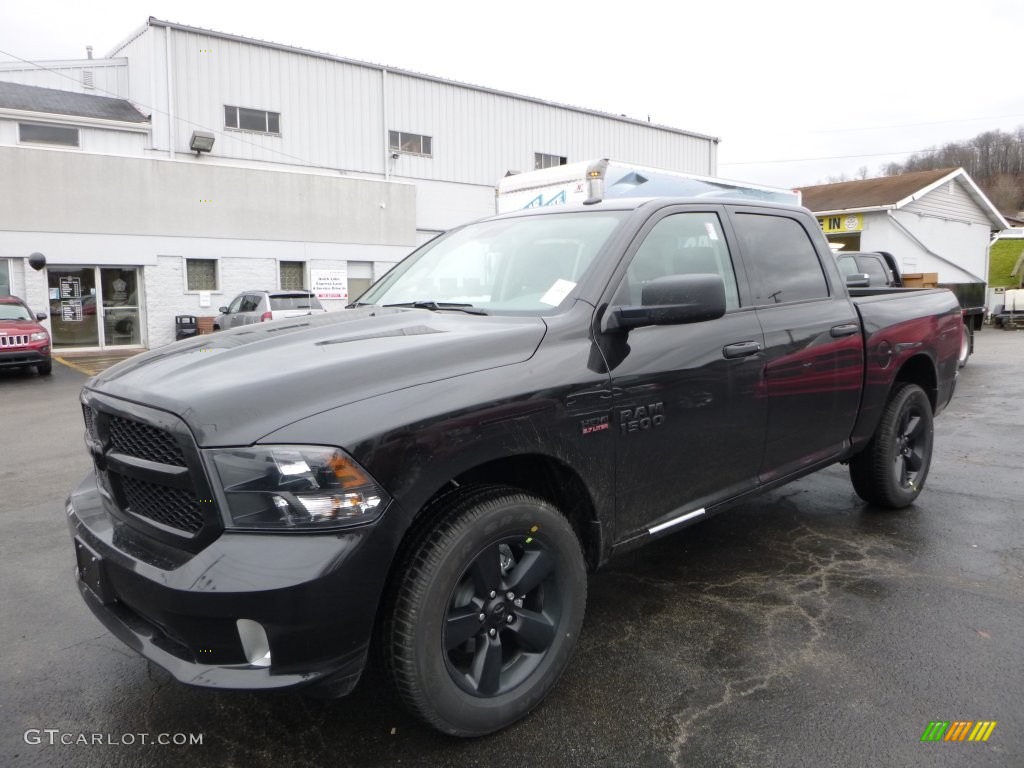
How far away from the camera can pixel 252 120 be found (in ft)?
84.5

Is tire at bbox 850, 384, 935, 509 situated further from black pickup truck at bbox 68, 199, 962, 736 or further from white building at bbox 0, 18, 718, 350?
white building at bbox 0, 18, 718, 350

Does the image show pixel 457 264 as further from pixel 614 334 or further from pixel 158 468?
pixel 158 468

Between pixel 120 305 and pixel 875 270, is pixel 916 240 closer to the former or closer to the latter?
pixel 875 270

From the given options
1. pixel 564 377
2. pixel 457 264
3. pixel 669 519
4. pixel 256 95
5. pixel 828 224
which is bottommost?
pixel 669 519

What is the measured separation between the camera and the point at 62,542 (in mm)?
4750

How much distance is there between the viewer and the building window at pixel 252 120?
25203 millimetres

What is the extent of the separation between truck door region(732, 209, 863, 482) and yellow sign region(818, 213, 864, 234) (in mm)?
26502

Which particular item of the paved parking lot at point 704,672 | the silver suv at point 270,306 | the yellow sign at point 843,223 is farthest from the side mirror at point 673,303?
the yellow sign at point 843,223

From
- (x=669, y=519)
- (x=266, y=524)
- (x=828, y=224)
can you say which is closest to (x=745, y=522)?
(x=669, y=519)

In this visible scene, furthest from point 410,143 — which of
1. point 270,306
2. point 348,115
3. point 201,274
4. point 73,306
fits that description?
point 270,306

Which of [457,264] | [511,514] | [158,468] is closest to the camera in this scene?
[158,468]

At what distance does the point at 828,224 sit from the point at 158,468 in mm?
30417

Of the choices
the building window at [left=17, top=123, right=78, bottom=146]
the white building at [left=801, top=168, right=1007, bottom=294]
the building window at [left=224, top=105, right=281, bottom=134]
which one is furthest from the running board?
the building window at [left=17, top=123, right=78, bottom=146]

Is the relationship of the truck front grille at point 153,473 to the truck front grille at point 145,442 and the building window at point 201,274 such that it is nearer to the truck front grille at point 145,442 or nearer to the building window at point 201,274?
the truck front grille at point 145,442
